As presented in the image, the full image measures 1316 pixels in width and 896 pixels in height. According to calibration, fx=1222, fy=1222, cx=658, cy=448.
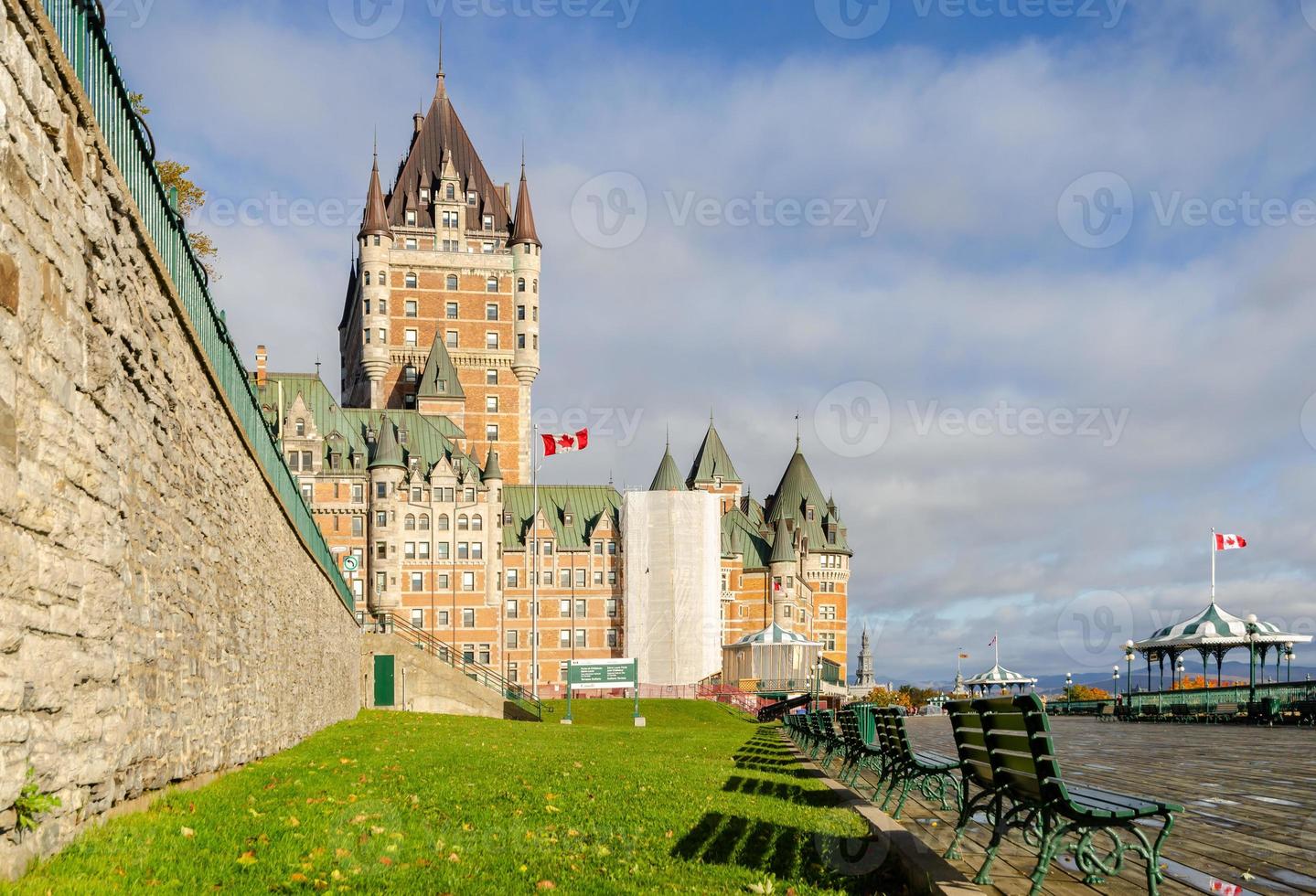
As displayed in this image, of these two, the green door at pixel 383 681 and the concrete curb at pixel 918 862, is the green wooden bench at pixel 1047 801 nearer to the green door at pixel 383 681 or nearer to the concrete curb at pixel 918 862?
the concrete curb at pixel 918 862

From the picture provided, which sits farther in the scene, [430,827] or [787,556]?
[787,556]

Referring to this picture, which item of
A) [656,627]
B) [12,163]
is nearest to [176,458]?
[12,163]

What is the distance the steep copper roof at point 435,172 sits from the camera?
358 feet

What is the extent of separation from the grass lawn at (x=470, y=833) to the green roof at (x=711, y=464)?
322ft

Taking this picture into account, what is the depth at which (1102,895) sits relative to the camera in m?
7.86

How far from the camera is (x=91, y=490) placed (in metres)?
7.93

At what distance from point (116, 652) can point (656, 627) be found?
86.0m

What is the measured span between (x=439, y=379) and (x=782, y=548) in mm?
32269

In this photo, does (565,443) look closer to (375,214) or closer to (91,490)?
(375,214)

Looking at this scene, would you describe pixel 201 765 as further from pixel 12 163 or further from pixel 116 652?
pixel 12 163

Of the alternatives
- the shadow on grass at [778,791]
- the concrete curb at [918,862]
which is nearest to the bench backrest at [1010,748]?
the concrete curb at [918,862]

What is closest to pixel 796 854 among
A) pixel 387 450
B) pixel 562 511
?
pixel 387 450

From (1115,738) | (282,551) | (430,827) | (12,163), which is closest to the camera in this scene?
(12,163)

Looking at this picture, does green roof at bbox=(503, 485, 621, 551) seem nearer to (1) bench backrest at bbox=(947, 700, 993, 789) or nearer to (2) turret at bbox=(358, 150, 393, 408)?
(2) turret at bbox=(358, 150, 393, 408)
